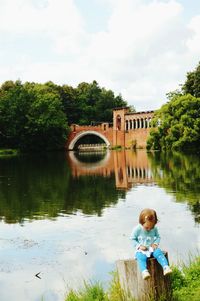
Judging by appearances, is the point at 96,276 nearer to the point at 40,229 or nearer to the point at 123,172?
the point at 40,229

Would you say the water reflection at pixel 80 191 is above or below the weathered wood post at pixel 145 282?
below

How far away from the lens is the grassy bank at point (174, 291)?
5715 mm

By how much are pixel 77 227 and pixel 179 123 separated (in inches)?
1482

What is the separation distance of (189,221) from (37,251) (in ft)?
13.3

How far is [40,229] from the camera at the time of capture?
1212 cm

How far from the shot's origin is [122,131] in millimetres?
75625

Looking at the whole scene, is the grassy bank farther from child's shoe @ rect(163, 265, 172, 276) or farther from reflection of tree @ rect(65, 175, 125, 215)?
reflection of tree @ rect(65, 175, 125, 215)

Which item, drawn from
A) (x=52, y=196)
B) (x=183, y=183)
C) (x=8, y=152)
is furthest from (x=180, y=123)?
(x=52, y=196)

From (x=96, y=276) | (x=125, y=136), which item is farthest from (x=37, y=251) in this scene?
(x=125, y=136)

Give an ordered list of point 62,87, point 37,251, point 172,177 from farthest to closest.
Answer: point 62,87
point 172,177
point 37,251

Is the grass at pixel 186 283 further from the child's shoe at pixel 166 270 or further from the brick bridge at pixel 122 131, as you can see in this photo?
the brick bridge at pixel 122 131

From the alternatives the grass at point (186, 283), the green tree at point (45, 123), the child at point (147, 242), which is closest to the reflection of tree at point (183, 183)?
the grass at point (186, 283)

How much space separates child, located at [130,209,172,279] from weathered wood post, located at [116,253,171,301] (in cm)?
8

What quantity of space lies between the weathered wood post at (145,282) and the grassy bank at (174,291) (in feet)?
0.42
